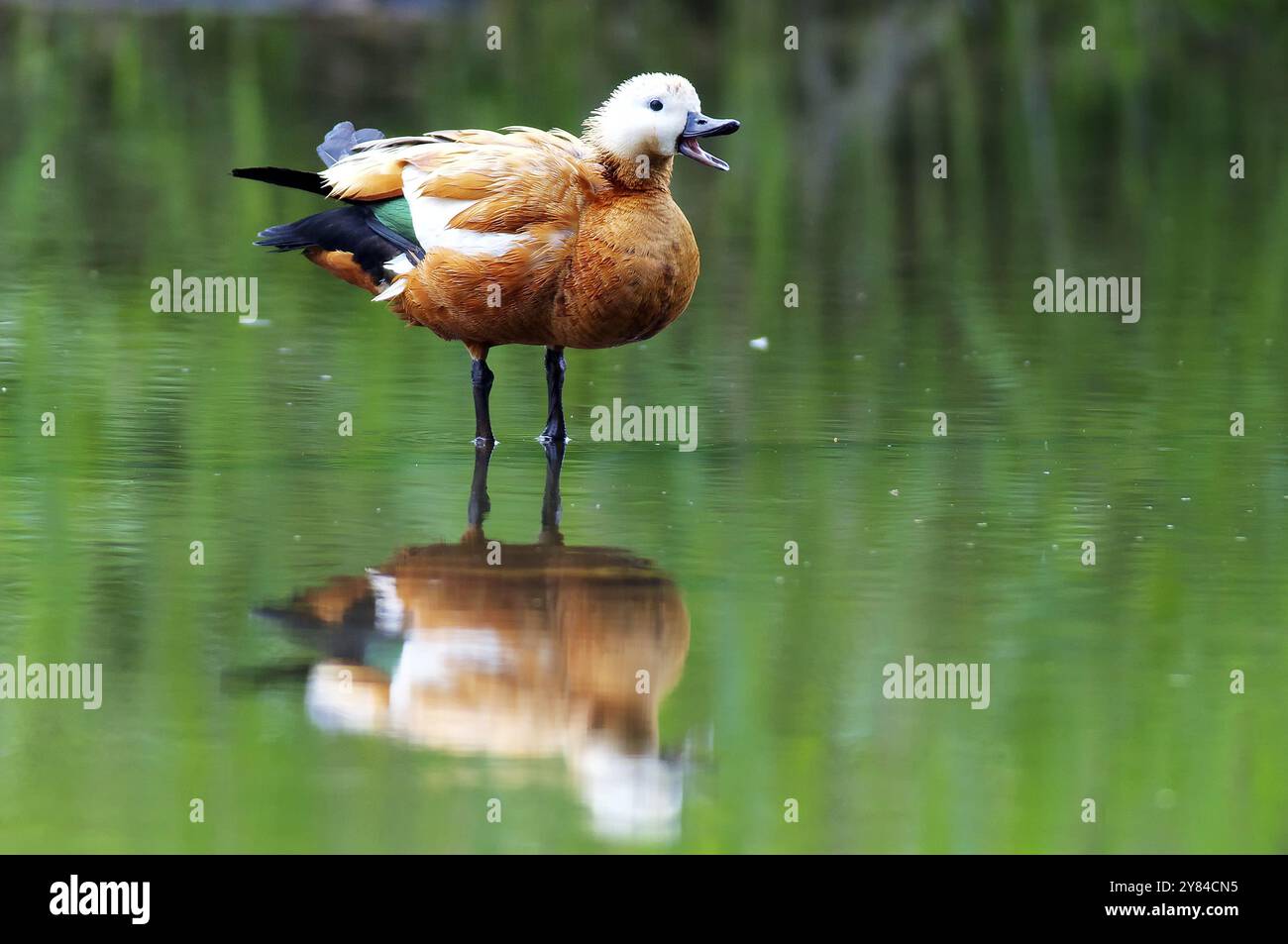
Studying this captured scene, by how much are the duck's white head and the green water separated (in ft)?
4.15

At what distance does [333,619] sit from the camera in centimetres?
708

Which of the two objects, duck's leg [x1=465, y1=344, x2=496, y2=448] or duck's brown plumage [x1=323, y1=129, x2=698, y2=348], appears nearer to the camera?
duck's brown plumage [x1=323, y1=129, x2=698, y2=348]

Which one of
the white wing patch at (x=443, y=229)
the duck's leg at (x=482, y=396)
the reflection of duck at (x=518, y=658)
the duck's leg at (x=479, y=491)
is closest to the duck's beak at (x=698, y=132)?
the white wing patch at (x=443, y=229)

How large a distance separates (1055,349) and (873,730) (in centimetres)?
625

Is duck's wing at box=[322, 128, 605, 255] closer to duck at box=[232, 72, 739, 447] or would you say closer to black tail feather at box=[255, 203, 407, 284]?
duck at box=[232, 72, 739, 447]

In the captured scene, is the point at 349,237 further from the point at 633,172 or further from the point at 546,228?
the point at 633,172

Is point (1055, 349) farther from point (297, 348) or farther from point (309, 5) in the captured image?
point (309, 5)

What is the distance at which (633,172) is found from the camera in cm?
924

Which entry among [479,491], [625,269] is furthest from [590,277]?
[479,491]

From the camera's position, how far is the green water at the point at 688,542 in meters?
5.76

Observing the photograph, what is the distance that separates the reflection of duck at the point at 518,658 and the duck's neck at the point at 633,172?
184cm

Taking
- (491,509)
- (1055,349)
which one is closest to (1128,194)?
(1055,349)

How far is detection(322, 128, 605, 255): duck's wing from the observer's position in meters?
9.16

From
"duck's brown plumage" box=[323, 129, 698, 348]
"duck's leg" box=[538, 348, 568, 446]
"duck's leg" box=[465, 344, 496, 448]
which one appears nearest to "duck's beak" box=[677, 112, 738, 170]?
"duck's brown plumage" box=[323, 129, 698, 348]
